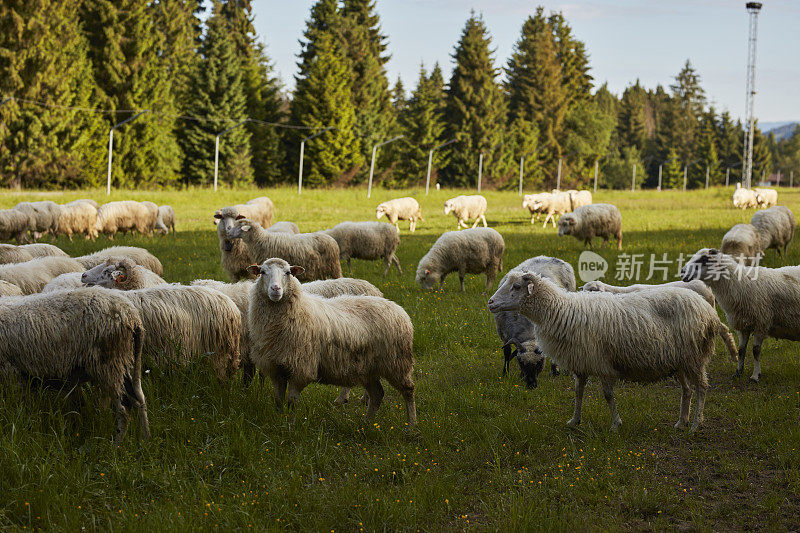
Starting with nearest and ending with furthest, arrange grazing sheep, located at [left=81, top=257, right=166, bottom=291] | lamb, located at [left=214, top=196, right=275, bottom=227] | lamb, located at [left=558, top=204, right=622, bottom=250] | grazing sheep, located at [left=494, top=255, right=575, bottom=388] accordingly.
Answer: grazing sheep, located at [left=494, top=255, right=575, bottom=388] → grazing sheep, located at [left=81, top=257, right=166, bottom=291] → lamb, located at [left=558, top=204, right=622, bottom=250] → lamb, located at [left=214, top=196, right=275, bottom=227]

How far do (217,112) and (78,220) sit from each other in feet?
97.9

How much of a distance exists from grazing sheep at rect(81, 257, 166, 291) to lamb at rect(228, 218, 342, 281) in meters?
4.40

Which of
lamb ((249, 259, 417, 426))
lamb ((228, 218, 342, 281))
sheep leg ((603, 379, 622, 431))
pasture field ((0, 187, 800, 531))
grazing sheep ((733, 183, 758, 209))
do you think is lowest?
pasture field ((0, 187, 800, 531))

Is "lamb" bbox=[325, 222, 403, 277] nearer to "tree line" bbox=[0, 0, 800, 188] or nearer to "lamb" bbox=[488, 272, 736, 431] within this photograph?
"lamb" bbox=[488, 272, 736, 431]

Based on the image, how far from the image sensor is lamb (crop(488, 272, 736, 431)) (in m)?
6.44

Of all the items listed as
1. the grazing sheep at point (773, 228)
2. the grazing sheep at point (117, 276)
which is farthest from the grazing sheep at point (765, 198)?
the grazing sheep at point (117, 276)


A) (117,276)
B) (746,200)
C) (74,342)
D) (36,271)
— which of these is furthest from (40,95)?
(746,200)

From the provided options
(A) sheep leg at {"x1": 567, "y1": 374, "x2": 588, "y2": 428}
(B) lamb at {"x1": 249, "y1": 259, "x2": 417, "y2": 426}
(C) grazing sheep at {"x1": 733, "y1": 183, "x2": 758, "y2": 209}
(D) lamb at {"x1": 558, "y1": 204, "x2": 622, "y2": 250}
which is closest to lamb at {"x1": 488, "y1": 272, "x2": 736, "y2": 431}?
(A) sheep leg at {"x1": 567, "y1": 374, "x2": 588, "y2": 428}

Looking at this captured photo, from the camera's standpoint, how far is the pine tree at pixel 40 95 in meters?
39.3

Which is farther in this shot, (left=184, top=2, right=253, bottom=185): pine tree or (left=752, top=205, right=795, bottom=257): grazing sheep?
(left=184, top=2, right=253, bottom=185): pine tree

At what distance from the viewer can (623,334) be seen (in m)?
6.47

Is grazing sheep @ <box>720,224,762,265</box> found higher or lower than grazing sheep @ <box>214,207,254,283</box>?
higher

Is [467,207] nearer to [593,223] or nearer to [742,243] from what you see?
[593,223]

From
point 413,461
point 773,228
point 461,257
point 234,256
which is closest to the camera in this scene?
point 413,461
